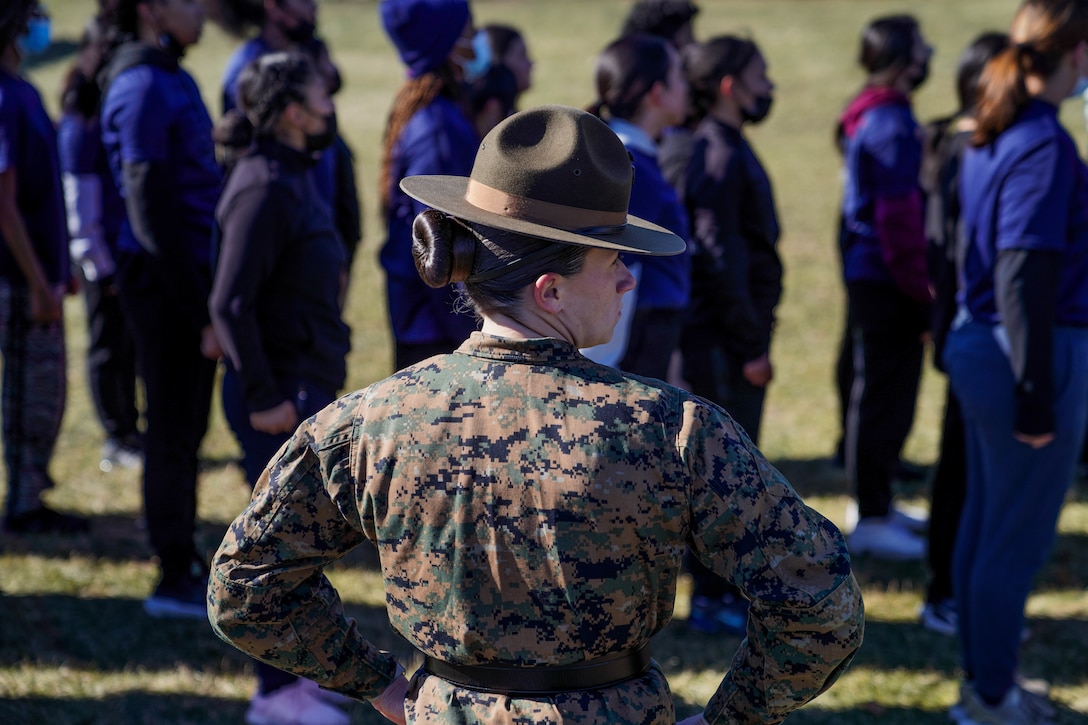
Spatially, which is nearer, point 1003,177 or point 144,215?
point 1003,177

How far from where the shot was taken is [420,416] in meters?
1.86

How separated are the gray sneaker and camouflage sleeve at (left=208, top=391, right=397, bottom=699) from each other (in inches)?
98.9

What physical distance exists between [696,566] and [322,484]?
313cm

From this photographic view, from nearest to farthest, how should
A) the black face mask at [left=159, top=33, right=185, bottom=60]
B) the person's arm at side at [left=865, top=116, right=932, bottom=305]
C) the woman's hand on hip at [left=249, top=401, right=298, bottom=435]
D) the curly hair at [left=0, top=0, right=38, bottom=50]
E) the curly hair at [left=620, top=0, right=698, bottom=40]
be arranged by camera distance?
the woman's hand on hip at [left=249, top=401, right=298, bottom=435] < the black face mask at [left=159, top=33, right=185, bottom=60] < the curly hair at [left=0, top=0, right=38, bottom=50] < the person's arm at side at [left=865, top=116, right=932, bottom=305] < the curly hair at [left=620, top=0, right=698, bottom=40]

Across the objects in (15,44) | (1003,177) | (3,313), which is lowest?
(3,313)

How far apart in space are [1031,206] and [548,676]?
2396 mm

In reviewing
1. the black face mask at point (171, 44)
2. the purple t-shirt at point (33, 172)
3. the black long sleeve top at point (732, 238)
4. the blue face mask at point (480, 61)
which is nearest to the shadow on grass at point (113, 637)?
the purple t-shirt at point (33, 172)

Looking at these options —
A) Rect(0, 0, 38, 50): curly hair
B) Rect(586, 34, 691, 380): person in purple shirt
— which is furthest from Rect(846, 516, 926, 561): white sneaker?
Rect(0, 0, 38, 50): curly hair

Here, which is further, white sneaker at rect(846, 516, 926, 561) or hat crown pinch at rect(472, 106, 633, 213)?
white sneaker at rect(846, 516, 926, 561)

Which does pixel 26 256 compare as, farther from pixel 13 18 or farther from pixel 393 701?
pixel 393 701

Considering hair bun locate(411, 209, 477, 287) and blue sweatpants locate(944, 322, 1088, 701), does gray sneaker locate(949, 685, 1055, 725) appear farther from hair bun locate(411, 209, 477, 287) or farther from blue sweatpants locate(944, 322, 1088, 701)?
hair bun locate(411, 209, 477, 287)

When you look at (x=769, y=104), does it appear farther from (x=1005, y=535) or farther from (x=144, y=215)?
(x=144, y=215)

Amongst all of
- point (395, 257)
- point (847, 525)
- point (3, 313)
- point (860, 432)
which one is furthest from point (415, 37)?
point (847, 525)

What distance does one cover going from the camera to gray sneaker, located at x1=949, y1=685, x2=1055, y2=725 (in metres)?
3.84
